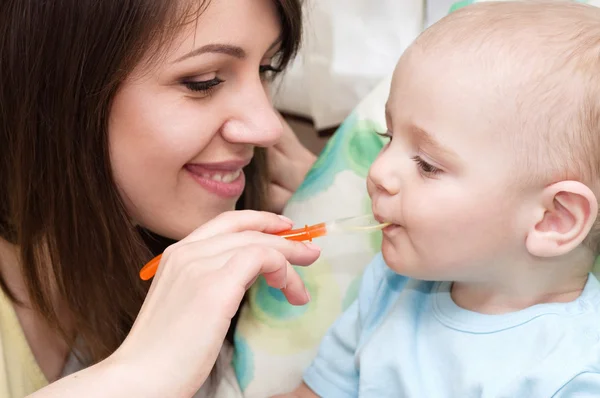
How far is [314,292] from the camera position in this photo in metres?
1.38

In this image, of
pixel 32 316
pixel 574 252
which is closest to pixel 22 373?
pixel 32 316

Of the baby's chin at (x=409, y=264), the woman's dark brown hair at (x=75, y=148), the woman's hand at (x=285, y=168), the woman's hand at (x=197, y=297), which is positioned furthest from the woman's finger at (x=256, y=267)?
the woman's hand at (x=285, y=168)

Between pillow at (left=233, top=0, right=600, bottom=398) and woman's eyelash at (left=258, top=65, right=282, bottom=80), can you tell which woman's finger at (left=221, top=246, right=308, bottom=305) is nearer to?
pillow at (left=233, top=0, right=600, bottom=398)

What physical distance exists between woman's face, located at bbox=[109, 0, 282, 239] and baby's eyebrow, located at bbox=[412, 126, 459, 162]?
12.5 inches

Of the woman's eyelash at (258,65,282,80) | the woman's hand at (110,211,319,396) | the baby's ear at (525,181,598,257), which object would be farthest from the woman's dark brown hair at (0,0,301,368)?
the baby's ear at (525,181,598,257)

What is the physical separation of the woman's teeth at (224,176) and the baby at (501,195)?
0.35 m

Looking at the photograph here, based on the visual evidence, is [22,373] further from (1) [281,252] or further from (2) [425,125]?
→ (2) [425,125]

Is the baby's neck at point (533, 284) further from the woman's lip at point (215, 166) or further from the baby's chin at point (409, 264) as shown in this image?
the woman's lip at point (215, 166)

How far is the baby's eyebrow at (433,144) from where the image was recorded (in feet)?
3.15

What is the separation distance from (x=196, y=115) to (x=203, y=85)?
51mm

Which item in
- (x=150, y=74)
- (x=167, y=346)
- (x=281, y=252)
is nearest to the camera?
(x=167, y=346)

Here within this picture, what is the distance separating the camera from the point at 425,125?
0.98 meters

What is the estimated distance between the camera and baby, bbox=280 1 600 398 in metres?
0.93

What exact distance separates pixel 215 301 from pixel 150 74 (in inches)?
16.3
